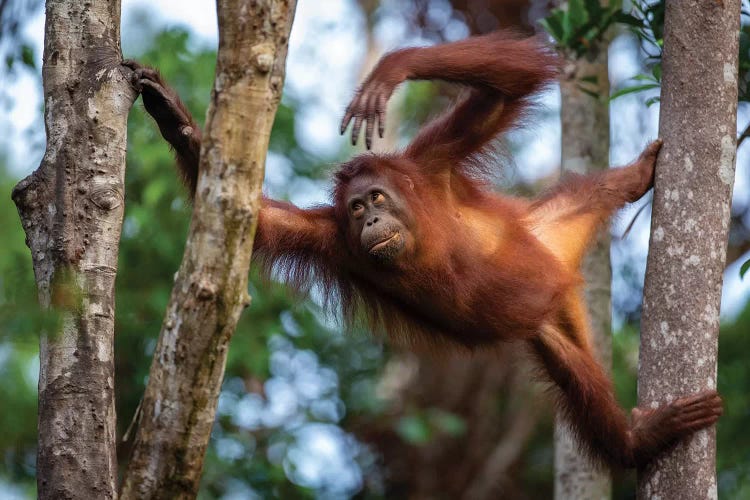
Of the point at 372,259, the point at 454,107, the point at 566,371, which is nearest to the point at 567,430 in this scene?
the point at 566,371

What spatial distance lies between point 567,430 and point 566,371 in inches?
14.8

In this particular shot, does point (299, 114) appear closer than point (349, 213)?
No

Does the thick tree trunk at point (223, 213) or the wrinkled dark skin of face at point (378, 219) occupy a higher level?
the wrinkled dark skin of face at point (378, 219)

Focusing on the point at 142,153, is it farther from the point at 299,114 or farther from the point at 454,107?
the point at 454,107

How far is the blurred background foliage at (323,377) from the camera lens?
716 cm

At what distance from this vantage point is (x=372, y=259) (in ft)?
16.1

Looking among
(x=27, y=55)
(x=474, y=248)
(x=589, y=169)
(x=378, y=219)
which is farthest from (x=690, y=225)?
(x=27, y=55)

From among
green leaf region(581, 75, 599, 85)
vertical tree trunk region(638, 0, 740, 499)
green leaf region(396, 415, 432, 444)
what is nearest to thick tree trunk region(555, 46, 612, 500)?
green leaf region(581, 75, 599, 85)

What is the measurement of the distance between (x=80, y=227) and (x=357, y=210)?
169 cm

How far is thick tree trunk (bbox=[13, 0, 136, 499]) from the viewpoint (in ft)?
11.5

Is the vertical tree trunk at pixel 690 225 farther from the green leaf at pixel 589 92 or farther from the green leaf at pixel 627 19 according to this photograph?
the green leaf at pixel 589 92

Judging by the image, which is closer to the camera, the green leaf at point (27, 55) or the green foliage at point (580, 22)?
the green leaf at point (27, 55)

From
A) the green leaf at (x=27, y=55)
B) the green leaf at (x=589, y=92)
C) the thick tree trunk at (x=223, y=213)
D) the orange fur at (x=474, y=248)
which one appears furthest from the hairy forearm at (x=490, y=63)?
the green leaf at (x=27, y=55)

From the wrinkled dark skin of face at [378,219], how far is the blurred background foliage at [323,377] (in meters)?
0.86
